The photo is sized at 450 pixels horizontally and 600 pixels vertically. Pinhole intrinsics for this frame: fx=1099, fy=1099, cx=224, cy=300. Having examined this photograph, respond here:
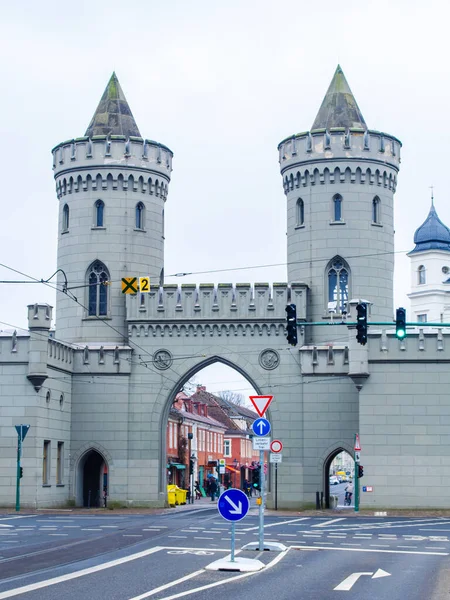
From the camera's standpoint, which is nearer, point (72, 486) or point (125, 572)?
point (125, 572)

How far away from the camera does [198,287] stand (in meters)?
51.7

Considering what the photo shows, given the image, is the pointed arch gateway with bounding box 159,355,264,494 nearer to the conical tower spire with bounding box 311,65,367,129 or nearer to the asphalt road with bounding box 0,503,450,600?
the conical tower spire with bounding box 311,65,367,129

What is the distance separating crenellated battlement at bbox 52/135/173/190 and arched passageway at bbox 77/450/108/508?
45.4ft

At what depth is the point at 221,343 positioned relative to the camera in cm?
5109

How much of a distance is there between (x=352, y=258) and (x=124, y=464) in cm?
1454

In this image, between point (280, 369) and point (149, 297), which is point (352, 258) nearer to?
point (280, 369)

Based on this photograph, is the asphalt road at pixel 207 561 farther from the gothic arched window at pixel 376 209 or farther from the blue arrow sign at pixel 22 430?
the gothic arched window at pixel 376 209

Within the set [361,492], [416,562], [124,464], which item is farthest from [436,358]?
[416,562]

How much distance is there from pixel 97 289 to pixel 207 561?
3307 cm

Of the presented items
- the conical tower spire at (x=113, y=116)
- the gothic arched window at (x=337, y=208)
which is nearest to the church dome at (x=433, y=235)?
the gothic arched window at (x=337, y=208)

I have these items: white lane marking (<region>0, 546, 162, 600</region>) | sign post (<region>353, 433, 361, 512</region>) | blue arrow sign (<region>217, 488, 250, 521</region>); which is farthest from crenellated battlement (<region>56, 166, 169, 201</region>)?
blue arrow sign (<region>217, 488, 250, 521</region>)

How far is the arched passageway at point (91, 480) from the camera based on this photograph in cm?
5156

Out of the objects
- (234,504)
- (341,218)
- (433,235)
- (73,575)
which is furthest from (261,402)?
(433,235)

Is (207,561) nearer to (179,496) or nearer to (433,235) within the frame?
(179,496)
